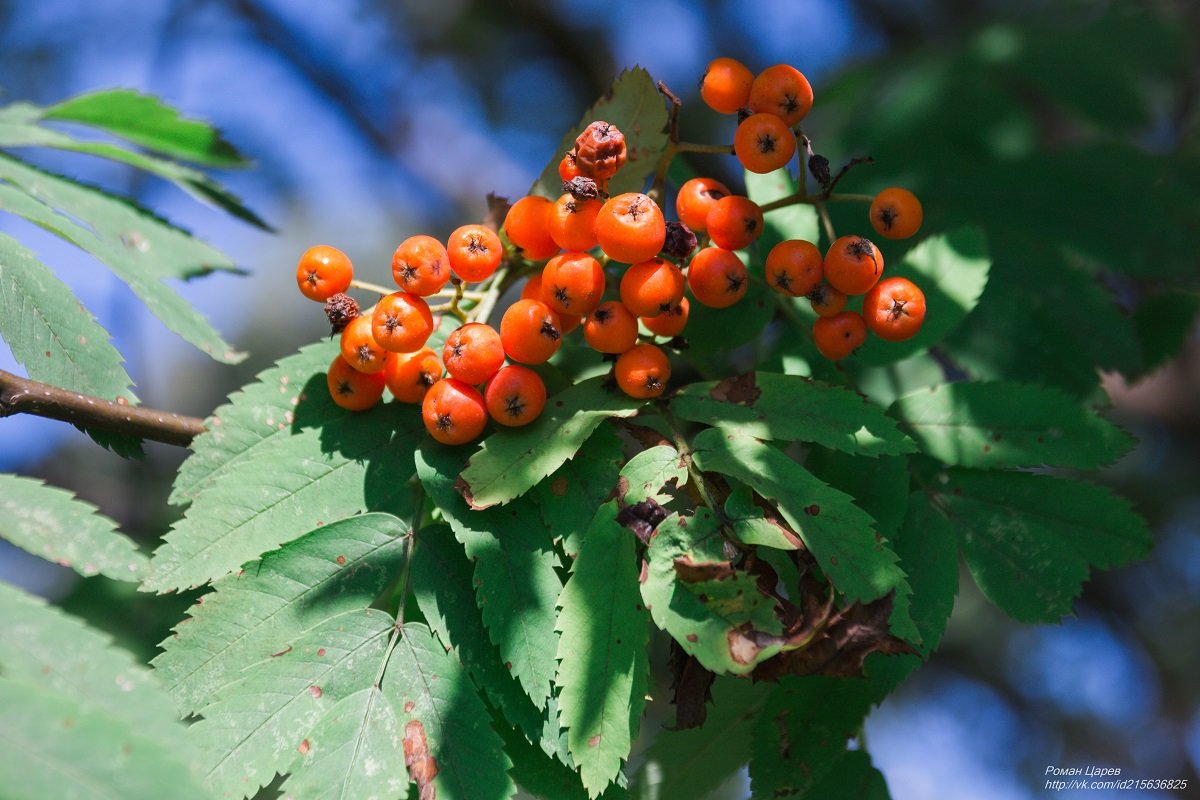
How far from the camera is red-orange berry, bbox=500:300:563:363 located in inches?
56.1

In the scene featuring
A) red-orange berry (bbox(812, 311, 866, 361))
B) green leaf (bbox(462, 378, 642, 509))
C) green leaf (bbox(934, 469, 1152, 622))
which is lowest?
green leaf (bbox(934, 469, 1152, 622))

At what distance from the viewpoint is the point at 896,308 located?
1.47 meters

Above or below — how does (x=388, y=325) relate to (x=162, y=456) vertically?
above

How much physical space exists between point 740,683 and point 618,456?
53 cm

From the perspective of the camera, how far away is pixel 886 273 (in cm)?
187

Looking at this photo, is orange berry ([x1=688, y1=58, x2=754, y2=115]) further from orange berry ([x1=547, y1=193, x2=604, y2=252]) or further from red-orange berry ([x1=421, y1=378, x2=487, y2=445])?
red-orange berry ([x1=421, y1=378, x2=487, y2=445])

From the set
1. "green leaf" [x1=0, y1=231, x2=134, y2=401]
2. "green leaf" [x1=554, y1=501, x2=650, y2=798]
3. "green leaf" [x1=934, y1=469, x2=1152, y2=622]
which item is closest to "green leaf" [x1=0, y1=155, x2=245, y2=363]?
"green leaf" [x1=0, y1=231, x2=134, y2=401]

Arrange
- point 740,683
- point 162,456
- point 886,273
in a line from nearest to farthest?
point 740,683, point 886,273, point 162,456

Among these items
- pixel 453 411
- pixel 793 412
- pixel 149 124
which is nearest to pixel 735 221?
pixel 793 412

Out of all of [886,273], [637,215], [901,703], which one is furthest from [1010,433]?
[901,703]

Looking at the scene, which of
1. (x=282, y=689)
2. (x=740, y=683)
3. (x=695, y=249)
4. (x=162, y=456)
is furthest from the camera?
(x=162, y=456)

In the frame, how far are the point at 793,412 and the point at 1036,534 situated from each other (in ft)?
1.75

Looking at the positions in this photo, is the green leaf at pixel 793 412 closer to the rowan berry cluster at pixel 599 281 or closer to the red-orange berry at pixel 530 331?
the rowan berry cluster at pixel 599 281

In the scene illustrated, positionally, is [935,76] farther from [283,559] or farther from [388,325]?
[283,559]
